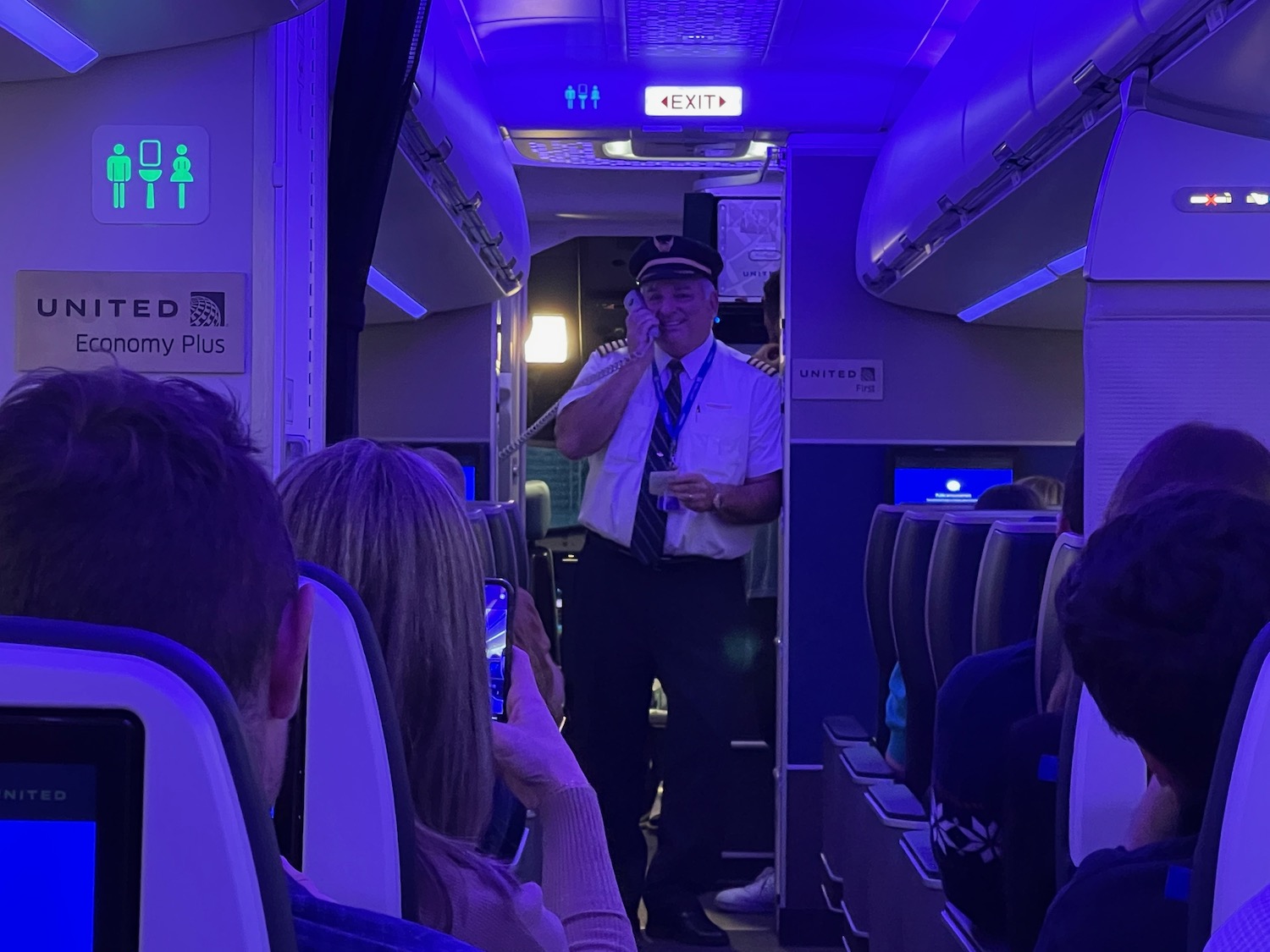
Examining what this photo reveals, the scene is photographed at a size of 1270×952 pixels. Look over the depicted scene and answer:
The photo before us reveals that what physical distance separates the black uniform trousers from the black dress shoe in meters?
0.03

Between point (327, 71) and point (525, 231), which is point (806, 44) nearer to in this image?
point (525, 231)

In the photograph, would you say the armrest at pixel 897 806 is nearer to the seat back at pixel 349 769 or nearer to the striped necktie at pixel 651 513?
the striped necktie at pixel 651 513

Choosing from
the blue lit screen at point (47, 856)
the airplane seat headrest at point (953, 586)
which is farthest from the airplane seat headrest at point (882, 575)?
the blue lit screen at point (47, 856)

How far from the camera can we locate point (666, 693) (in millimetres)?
4410

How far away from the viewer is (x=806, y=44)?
15.4ft

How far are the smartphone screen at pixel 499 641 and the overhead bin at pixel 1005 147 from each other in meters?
1.43

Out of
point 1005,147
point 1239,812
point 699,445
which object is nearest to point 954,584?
point 1005,147

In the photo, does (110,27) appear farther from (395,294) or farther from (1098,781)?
(395,294)

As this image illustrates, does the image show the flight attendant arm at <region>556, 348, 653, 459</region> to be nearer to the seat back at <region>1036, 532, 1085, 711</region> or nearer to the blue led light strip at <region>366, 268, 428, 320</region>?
the blue led light strip at <region>366, 268, 428, 320</region>

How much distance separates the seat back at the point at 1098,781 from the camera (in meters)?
1.72

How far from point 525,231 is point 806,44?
1.79m

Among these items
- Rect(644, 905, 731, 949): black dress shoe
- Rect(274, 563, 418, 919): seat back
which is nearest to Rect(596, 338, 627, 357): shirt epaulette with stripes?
Rect(644, 905, 731, 949): black dress shoe

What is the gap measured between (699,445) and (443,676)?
10.8 ft

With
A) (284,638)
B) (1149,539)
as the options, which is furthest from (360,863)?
(1149,539)
